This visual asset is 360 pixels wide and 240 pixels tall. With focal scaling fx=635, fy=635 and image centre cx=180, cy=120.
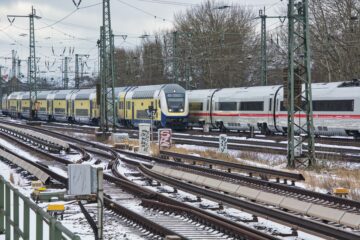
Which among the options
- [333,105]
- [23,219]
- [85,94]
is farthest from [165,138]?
[85,94]

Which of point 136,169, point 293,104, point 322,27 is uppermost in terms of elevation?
point 322,27

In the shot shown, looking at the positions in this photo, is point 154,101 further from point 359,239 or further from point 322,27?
point 359,239

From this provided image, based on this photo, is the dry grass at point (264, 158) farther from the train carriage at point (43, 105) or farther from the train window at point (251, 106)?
the train carriage at point (43, 105)

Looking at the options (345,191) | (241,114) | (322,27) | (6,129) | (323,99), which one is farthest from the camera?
(322,27)

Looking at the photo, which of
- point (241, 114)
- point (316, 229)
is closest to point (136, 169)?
point (316, 229)

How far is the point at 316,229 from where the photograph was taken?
10.5 metres

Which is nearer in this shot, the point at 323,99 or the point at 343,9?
the point at 323,99

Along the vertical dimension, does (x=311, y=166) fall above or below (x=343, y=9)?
below

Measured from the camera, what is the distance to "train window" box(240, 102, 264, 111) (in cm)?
4081

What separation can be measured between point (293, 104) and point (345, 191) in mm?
8136

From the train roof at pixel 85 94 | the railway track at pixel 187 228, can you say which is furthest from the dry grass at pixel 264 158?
the train roof at pixel 85 94

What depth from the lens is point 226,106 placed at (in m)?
45.2

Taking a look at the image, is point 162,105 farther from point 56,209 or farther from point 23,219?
point 23,219

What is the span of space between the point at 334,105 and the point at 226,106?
496 inches
